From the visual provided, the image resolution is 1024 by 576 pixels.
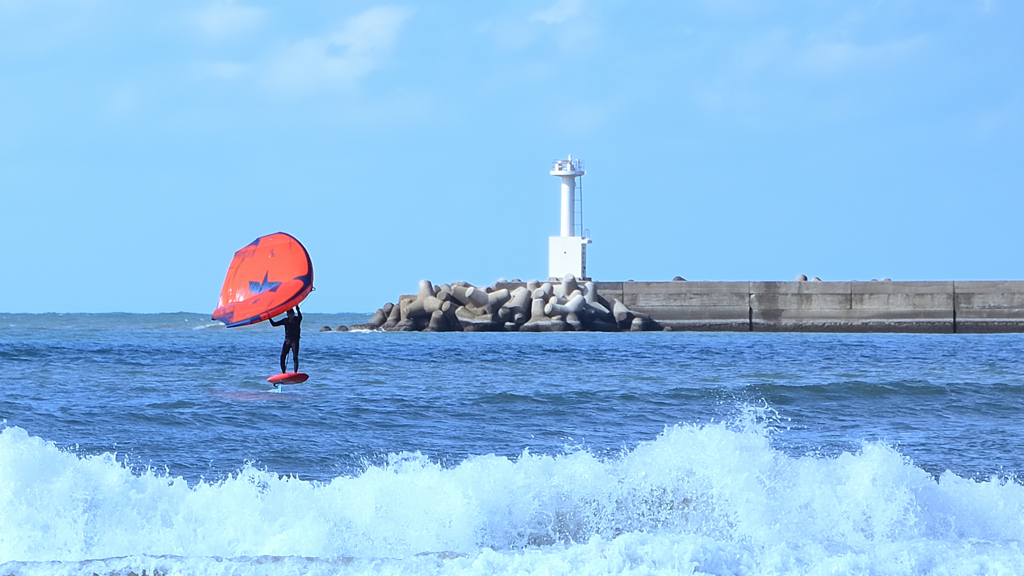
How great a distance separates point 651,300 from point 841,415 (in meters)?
24.7

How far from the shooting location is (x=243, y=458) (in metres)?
8.63

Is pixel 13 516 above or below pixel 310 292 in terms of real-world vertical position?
below

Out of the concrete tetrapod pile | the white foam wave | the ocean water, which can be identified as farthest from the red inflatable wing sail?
the concrete tetrapod pile

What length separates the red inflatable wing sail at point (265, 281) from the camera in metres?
11.8

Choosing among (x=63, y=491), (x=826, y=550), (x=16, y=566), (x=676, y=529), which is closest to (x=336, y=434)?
(x=63, y=491)

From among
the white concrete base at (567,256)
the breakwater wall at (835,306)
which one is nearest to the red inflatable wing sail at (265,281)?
the breakwater wall at (835,306)

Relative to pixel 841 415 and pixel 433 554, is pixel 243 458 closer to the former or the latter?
pixel 433 554

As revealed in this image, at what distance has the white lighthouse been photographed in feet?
126

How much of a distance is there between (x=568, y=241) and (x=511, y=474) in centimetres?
3229

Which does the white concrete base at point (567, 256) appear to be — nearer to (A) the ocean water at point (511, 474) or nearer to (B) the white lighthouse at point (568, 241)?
(B) the white lighthouse at point (568, 241)

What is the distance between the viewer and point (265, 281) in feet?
40.0

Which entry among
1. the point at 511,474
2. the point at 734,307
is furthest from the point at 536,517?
the point at 734,307

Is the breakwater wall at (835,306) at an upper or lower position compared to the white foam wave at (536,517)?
upper

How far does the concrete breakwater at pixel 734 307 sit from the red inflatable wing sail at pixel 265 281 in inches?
891
